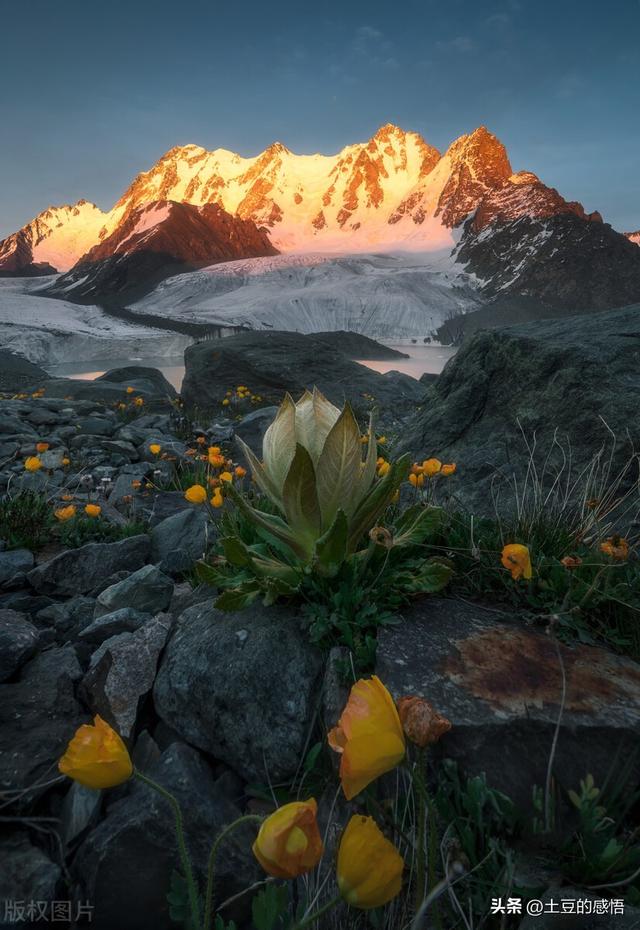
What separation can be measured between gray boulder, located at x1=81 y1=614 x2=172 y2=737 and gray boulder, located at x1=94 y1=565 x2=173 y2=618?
0.39 metres

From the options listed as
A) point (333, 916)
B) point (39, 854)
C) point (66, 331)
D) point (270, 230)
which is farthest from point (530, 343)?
point (270, 230)

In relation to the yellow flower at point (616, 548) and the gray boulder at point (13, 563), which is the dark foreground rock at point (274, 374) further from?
the yellow flower at point (616, 548)

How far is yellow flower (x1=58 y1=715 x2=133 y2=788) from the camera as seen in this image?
3.44 ft

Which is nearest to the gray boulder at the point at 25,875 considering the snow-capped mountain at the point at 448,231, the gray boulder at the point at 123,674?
the gray boulder at the point at 123,674

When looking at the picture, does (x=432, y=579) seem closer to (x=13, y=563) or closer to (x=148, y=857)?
(x=148, y=857)

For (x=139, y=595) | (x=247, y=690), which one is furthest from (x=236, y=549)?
(x=139, y=595)

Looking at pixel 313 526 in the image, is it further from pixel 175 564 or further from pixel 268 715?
pixel 175 564

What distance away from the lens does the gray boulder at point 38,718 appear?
178cm

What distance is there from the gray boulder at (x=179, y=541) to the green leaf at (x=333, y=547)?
1.45m

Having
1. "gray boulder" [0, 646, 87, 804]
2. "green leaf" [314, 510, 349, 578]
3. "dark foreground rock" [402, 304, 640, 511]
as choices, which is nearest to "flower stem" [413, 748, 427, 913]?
"green leaf" [314, 510, 349, 578]

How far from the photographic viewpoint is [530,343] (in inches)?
174

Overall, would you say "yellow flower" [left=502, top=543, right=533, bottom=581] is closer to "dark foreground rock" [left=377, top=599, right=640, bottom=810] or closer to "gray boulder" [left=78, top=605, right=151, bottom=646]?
"dark foreground rock" [left=377, top=599, right=640, bottom=810]

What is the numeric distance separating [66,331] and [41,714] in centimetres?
5699

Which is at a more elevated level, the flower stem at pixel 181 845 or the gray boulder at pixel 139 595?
the flower stem at pixel 181 845
